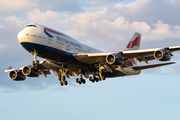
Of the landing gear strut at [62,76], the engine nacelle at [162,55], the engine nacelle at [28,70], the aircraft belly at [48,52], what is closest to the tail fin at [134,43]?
the landing gear strut at [62,76]

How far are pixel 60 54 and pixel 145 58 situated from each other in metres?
11.9

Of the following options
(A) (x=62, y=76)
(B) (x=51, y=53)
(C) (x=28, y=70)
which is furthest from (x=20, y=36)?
(A) (x=62, y=76)

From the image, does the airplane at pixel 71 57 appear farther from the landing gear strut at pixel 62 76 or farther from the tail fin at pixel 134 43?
the tail fin at pixel 134 43

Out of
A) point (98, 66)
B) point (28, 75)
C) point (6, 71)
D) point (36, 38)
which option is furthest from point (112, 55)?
point (6, 71)

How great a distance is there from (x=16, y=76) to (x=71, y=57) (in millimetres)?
14105

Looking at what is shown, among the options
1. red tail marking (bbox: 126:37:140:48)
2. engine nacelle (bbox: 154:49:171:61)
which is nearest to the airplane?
engine nacelle (bbox: 154:49:171:61)

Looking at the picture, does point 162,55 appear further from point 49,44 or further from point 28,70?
point 28,70

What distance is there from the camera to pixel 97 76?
43.8 meters

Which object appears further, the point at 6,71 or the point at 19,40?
the point at 6,71

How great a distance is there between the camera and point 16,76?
4825cm

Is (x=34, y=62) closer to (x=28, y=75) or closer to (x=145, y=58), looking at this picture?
(x=28, y=75)

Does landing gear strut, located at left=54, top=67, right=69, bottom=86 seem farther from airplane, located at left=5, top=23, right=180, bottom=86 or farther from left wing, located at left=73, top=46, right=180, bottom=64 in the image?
left wing, located at left=73, top=46, right=180, bottom=64

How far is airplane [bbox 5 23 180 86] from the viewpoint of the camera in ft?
120

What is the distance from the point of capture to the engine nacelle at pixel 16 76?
48.4m
